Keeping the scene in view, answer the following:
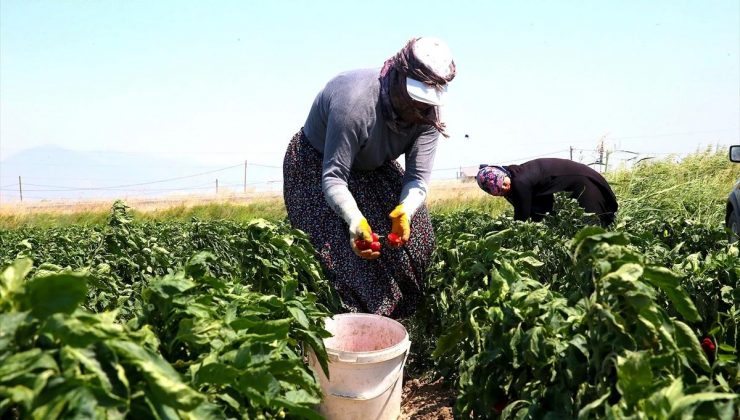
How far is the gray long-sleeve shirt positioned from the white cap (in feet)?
0.95

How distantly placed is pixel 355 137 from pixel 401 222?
1.63 ft

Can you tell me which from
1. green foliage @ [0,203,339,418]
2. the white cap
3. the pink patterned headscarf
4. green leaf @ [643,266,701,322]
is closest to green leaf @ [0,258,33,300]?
green foliage @ [0,203,339,418]

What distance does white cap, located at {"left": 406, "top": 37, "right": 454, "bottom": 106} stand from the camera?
3.04 m

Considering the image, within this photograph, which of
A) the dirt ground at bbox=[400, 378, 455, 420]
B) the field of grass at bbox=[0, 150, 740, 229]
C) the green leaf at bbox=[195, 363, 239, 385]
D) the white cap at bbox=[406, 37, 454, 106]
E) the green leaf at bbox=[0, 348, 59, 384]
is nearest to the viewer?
the green leaf at bbox=[0, 348, 59, 384]

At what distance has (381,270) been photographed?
3500mm

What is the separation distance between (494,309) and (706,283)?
0.96 metres

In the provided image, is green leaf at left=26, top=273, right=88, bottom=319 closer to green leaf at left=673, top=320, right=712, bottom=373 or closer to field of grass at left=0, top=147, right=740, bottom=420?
field of grass at left=0, top=147, right=740, bottom=420

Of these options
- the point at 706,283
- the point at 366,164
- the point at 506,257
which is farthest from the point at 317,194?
the point at 706,283

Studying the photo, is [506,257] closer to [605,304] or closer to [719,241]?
[605,304]

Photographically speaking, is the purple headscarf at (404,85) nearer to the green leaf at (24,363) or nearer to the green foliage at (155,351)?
the green foliage at (155,351)

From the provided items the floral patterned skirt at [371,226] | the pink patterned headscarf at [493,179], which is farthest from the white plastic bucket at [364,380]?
the pink patterned headscarf at [493,179]

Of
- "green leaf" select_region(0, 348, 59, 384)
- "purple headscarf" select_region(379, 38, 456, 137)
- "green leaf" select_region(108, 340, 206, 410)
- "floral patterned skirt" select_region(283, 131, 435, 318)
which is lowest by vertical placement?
"floral patterned skirt" select_region(283, 131, 435, 318)

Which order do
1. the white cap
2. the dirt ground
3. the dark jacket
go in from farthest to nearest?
the dark jacket, the dirt ground, the white cap

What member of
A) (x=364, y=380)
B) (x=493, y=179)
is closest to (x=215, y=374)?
(x=364, y=380)
